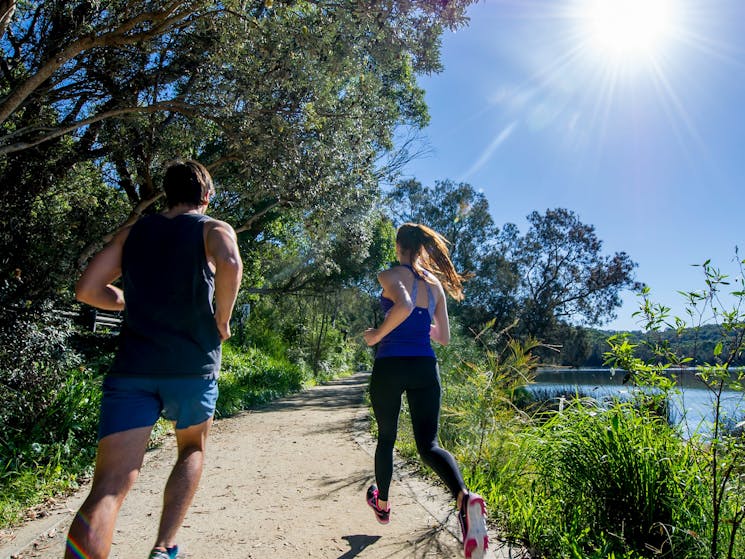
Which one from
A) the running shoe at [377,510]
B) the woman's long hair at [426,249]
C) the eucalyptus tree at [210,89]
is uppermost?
the eucalyptus tree at [210,89]

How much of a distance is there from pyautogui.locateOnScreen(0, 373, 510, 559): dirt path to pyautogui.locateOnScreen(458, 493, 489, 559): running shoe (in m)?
0.51

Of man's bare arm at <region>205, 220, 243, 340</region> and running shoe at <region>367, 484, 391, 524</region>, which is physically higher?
man's bare arm at <region>205, 220, 243, 340</region>

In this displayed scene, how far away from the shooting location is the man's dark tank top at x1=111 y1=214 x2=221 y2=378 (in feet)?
6.77

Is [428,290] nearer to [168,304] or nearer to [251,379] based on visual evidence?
[168,304]

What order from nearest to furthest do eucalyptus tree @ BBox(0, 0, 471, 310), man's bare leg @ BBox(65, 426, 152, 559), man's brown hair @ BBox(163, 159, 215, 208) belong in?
man's bare leg @ BBox(65, 426, 152, 559)
man's brown hair @ BBox(163, 159, 215, 208)
eucalyptus tree @ BBox(0, 0, 471, 310)

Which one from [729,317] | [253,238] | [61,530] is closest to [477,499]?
[729,317]

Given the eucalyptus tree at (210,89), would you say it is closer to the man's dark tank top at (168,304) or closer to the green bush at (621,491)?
the man's dark tank top at (168,304)

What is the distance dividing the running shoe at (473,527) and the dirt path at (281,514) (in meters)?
0.51

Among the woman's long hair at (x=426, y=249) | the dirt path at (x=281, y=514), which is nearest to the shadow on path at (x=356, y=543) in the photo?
the dirt path at (x=281, y=514)

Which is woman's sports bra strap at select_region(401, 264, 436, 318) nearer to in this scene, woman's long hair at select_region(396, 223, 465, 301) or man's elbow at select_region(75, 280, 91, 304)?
woman's long hair at select_region(396, 223, 465, 301)

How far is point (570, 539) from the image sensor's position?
285cm

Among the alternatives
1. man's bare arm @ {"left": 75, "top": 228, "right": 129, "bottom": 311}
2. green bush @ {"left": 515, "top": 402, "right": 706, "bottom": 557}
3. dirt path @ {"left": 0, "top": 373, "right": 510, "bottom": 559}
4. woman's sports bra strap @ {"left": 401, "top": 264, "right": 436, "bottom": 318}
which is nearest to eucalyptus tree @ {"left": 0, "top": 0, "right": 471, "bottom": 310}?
dirt path @ {"left": 0, "top": 373, "right": 510, "bottom": 559}

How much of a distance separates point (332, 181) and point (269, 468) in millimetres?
4503

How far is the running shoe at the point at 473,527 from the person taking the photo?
104 inches
